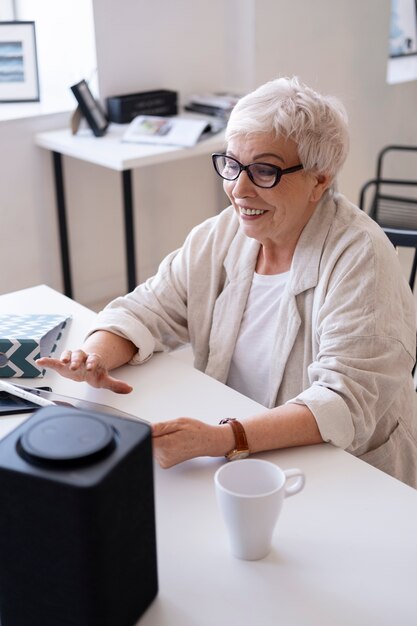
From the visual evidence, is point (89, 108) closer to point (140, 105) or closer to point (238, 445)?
point (140, 105)

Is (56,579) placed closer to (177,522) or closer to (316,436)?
(177,522)

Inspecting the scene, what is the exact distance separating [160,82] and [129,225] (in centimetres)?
80

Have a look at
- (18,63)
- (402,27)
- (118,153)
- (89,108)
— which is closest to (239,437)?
(118,153)

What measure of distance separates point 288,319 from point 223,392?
211mm

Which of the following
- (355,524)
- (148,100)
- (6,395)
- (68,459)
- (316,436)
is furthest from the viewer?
(148,100)

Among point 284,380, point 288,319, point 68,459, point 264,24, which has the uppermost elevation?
point 264,24

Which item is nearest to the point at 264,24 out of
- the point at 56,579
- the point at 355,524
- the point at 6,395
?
the point at 6,395

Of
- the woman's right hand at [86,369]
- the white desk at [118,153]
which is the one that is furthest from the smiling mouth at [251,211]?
the white desk at [118,153]

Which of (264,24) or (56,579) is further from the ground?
(264,24)

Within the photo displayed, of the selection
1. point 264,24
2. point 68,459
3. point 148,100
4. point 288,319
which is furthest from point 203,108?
point 68,459

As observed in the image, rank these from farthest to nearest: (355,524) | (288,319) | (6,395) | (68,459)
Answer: (288,319)
(6,395)
(355,524)
(68,459)

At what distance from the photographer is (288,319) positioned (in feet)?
5.07

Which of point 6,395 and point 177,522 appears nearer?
point 177,522

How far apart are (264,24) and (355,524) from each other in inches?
110
